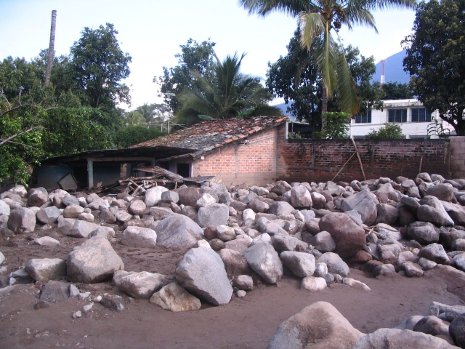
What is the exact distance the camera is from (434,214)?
822 cm

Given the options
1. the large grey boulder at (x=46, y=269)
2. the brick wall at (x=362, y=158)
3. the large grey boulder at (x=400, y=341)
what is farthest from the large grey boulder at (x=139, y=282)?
the brick wall at (x=362, y=158)

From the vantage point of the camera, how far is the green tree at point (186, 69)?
26.2m

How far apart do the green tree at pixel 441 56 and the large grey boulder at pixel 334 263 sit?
12907mm

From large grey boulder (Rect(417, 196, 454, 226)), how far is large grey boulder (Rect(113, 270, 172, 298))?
5.35m

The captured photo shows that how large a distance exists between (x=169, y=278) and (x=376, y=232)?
4322mm

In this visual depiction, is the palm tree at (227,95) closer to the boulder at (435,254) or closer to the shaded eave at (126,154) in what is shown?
the shaded eave at (126,154)

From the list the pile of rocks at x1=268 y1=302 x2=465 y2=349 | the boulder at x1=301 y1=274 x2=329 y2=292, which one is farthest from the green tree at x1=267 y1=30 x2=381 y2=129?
the pile of rocks at x1=268 y1=302 x2=465 y2=349

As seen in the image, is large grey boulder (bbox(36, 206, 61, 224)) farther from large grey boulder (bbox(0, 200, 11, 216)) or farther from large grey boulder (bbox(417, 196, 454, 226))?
large grey boulder (bbox(417, 196, 454, 226))

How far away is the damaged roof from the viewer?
533 inches

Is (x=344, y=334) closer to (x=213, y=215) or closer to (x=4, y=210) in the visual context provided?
(x=213, y=215)

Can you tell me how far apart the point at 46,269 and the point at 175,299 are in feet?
5.45

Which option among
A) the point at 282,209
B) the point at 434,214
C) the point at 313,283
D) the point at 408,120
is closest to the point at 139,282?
the point at 313,283

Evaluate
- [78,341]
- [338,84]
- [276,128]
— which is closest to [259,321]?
[78,341]

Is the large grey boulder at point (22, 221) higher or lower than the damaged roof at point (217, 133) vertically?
lower
